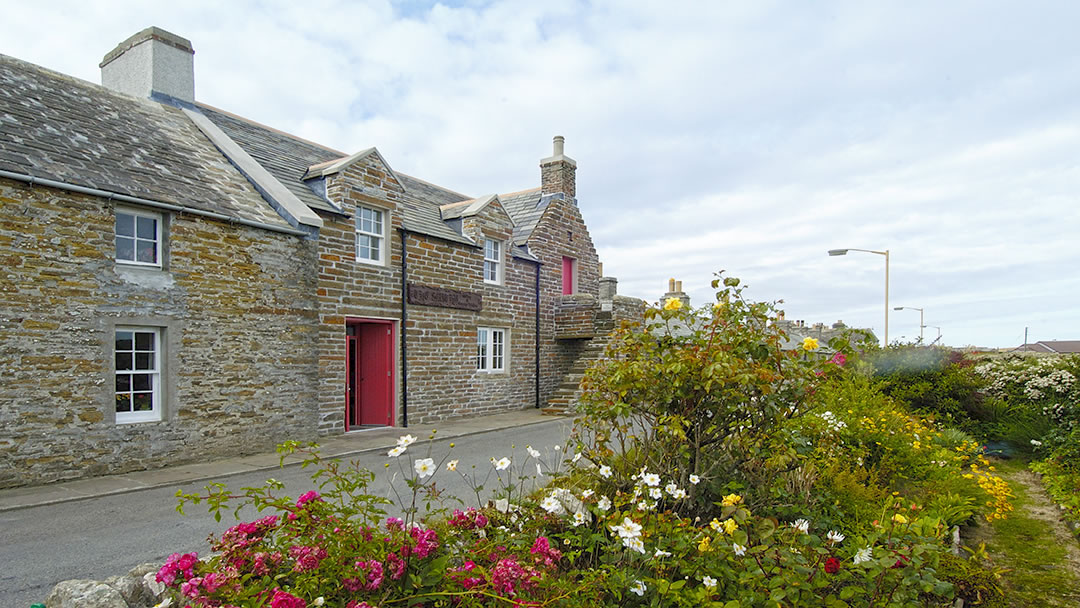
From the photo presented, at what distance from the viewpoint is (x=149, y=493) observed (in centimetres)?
867

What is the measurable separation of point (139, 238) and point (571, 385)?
1303cm

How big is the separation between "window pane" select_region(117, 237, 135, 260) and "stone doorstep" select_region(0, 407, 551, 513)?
3458 mm

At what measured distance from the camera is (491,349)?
18906 mm

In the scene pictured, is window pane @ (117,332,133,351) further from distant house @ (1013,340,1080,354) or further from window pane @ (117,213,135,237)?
distant house @ (1013,340,1080,354)

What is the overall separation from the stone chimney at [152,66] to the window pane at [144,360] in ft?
23.0

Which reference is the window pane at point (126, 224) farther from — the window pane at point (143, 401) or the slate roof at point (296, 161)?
the slate roof at point (296, 161)

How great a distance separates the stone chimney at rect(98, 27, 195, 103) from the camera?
13.8 m

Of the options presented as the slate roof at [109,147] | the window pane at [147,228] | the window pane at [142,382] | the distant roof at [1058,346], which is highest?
the slate roof at [109,147]

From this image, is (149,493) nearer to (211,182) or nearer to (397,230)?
(211,182)

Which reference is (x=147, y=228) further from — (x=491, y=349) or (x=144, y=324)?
(x=491, y=349)

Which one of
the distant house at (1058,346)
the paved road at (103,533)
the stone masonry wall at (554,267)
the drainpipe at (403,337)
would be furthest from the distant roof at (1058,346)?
the paved road at (103,533)

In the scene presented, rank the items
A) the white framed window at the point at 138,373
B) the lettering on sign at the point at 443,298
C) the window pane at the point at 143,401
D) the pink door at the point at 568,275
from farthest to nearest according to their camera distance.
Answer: the pink door at the point at 568,275 → the lettering on sign at the point at 443,298 → the window pane at the point at 143,401 → the white framed window at the point at 138,373

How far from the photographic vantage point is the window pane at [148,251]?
10.3 meters

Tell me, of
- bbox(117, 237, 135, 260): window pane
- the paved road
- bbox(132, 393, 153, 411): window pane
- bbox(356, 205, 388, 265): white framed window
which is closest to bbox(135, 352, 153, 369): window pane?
bbox(132, 393, 153, 411): window pane
